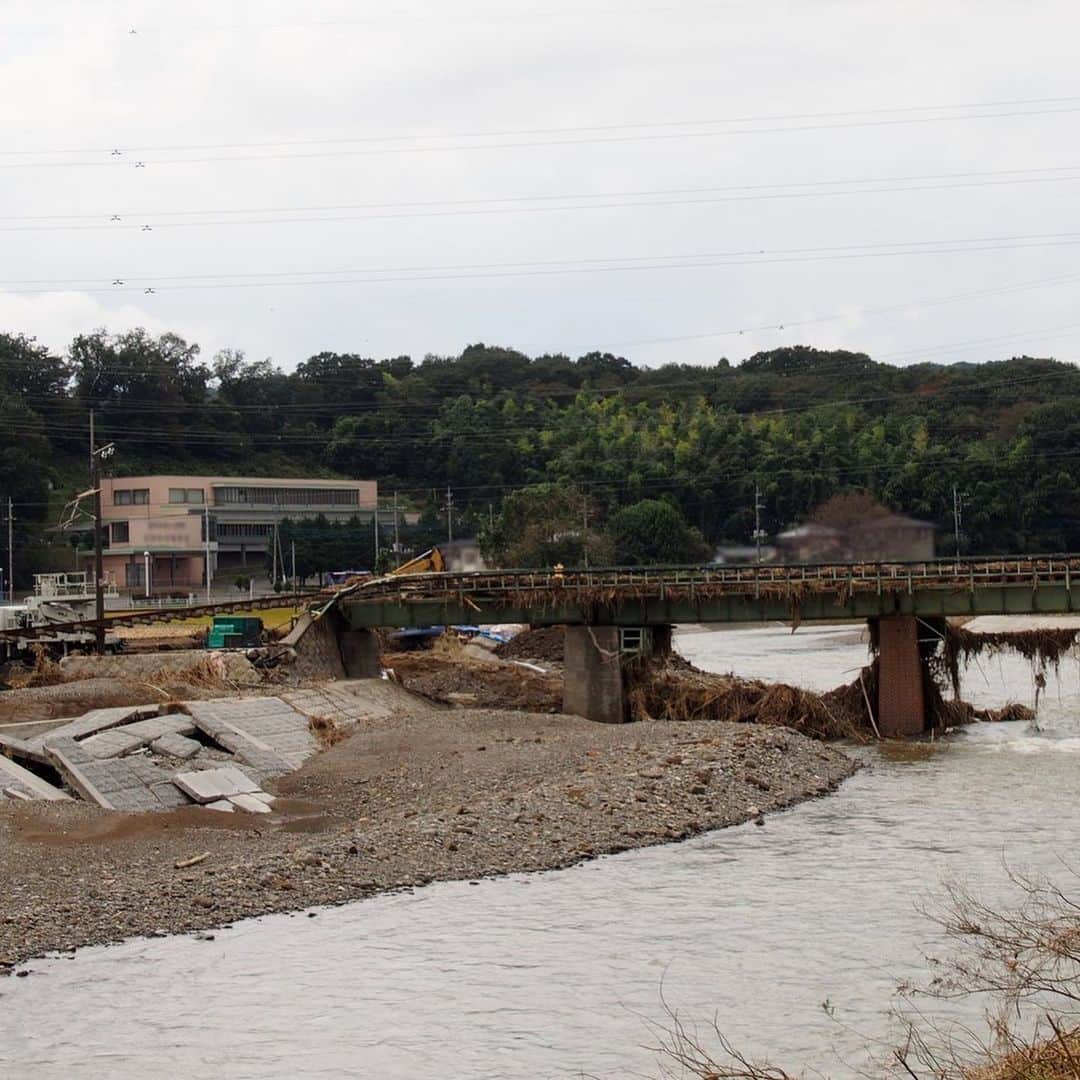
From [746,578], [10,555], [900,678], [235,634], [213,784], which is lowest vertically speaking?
[213,784]

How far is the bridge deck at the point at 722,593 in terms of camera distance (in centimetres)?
5091

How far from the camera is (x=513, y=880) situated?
28797mm

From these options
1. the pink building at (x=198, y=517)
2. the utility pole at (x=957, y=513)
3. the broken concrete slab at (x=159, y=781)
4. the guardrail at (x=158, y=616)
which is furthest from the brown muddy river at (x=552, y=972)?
the pink building at (x=198, y=517)

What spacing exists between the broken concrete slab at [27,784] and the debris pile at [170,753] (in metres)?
0.02

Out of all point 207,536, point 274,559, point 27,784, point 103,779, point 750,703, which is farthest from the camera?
point 274,559

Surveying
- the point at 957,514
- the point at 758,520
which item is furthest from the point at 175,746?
the point at 957,514

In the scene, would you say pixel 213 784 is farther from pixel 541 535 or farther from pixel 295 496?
pixel 295 496

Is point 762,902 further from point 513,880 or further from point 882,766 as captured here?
point 882,766

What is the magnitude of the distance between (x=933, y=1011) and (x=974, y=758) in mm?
25257

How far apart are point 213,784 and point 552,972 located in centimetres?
1524

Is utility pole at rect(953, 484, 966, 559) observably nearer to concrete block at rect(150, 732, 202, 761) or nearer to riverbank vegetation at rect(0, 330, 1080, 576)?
riverbank vegetation at rect(0, 330, 1080, 576)

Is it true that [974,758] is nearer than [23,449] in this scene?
Yes

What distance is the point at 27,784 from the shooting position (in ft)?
114

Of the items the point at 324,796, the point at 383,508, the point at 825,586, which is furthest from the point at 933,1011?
the point at 383,508
